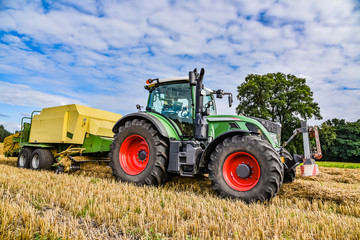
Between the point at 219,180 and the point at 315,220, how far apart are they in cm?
153

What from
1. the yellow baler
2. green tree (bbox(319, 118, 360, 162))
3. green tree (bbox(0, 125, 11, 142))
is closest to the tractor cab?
the yellow baler

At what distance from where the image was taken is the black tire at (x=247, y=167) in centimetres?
381

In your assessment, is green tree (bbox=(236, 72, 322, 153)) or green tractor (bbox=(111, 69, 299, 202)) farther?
green tree (bbox=(236, 72, 322, 153))

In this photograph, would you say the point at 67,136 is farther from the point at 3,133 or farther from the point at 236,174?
the point at 3,133

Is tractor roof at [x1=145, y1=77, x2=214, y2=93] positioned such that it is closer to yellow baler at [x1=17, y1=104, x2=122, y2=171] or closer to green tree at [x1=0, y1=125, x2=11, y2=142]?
yellow baler at [x1=17, y1=104, x2=122, y2=171]

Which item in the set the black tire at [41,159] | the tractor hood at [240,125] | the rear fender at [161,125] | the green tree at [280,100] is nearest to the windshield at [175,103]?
the rear fender at [161,125]

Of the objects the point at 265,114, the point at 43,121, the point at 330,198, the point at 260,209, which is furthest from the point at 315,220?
the point at 265,114

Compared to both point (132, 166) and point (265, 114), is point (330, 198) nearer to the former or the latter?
point (132, 166)

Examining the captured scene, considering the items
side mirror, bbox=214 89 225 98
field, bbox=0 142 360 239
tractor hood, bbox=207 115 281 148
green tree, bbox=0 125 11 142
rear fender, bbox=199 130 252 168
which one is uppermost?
green tree, bbox=0 125 11 142

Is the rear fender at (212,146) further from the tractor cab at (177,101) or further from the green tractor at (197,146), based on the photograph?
the tractor cab at (177,101)

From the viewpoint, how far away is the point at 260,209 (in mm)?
3414

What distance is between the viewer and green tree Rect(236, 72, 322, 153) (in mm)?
26750

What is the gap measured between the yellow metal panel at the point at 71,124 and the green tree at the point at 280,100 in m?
20.6

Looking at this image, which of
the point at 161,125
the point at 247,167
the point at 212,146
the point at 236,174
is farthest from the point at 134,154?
the point at 247,167
